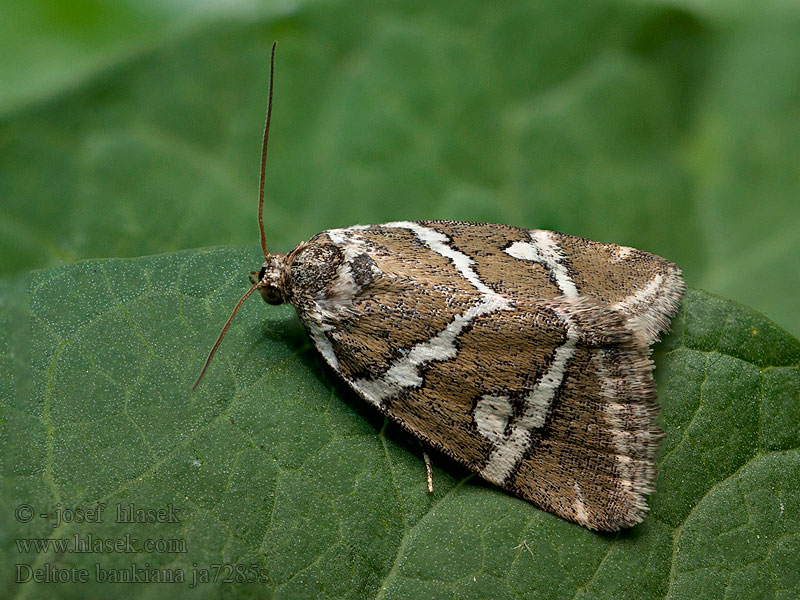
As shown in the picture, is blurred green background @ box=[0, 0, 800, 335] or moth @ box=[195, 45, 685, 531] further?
blurred green background @ box=[0, 0, 800, 335]

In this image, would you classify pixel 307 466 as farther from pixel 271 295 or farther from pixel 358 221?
pixel 358 221

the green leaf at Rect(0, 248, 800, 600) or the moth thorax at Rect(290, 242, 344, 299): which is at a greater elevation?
the moth thorax at Rect(290, 242, 344, 299)

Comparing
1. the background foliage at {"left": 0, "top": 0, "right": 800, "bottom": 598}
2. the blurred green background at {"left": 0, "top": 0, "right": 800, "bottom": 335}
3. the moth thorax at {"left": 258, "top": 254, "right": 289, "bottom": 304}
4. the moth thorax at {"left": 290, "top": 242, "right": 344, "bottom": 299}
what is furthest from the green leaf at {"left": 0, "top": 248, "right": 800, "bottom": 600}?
the blurred green background at {"left": 0, "top": 0, "right": 800, "bottom": 335}

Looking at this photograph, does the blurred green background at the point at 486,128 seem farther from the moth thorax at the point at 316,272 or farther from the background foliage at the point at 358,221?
the moth thorax at the point at 316,272

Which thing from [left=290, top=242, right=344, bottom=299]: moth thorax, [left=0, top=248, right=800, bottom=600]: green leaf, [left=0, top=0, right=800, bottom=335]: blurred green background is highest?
[left=0, top=0, right=800, bottom=335]: blurred green background

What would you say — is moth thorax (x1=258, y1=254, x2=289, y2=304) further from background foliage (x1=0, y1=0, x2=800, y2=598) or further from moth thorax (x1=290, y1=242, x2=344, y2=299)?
background foliage (x1=0, y1=0, x2=800, y2=598)

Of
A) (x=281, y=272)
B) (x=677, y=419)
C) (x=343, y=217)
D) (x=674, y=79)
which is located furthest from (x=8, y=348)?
(x=674, y=79)

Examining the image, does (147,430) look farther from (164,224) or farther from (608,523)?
(608,523)
